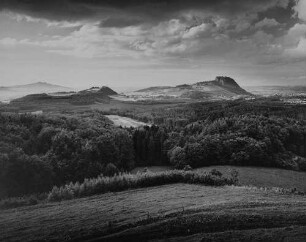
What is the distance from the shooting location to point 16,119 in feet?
537

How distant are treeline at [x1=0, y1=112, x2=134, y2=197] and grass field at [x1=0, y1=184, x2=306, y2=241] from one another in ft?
71.8

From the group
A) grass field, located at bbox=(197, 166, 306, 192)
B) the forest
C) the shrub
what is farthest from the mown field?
the shrub

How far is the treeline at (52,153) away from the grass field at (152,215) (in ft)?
71.8

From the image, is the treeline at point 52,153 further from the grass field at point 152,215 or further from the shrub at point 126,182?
the grass field at point 152,215

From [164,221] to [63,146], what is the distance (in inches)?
3160

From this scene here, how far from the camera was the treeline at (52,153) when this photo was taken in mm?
118812

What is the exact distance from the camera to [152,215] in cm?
7694

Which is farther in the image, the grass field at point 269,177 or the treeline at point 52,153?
the grass field at point 269,177

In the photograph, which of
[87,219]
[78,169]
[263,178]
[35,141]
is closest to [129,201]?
[87,219]

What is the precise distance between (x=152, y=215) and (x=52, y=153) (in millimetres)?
69484

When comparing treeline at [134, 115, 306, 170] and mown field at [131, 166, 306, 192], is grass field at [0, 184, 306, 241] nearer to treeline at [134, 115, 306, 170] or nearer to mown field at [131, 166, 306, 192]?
mown field at [131, 166, 306, 192]

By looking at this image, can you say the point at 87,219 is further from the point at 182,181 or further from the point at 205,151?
the point at 205,151

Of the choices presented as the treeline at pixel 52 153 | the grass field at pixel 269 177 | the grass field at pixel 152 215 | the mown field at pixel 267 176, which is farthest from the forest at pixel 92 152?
the grass field at pixel 152 215

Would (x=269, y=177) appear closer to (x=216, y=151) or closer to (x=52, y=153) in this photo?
(x=216, y=151)
